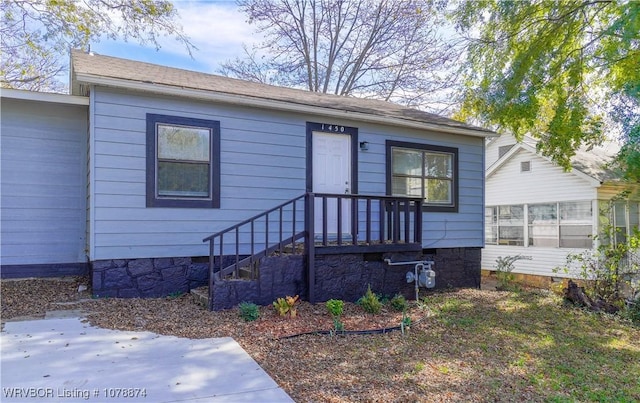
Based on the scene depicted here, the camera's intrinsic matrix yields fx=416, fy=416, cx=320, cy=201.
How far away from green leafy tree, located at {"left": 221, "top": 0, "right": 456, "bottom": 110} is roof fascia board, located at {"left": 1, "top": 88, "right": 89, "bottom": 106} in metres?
10.2

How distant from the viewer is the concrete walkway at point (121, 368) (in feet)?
9.52

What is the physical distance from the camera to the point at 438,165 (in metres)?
8.50

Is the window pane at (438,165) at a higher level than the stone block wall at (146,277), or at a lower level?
higher

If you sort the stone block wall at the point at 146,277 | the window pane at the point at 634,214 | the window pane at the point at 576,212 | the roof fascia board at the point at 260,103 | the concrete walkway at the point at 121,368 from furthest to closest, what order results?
the window pane at the point at 634,214 → the window pane at the point at 576,212 → the stone block wall at the point at 146,277 → the roof fascia board at the point at 260,103 → the concrete walkway at the point at 121,368

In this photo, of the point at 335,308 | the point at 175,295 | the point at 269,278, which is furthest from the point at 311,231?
the point at 175,295

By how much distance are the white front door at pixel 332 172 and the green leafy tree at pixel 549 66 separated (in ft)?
10.5

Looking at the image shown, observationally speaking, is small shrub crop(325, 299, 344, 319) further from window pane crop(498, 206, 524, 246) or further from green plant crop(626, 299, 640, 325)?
window pane crop(498, 206, 524, 246)

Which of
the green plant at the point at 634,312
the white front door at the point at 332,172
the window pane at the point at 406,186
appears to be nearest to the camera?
the green plant at the point at 634,312

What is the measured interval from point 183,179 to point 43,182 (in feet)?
7.72

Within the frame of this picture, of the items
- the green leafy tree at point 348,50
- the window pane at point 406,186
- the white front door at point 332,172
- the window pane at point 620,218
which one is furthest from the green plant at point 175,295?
the green leafy tree at point 348,50

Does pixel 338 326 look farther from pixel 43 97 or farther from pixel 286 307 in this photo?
pixel 43 97

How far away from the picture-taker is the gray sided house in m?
5.64

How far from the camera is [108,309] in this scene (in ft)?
16.7

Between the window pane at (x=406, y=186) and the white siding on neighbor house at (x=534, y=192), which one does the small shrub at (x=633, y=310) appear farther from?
the white siding on neighbor house at (x=534, y=192)
